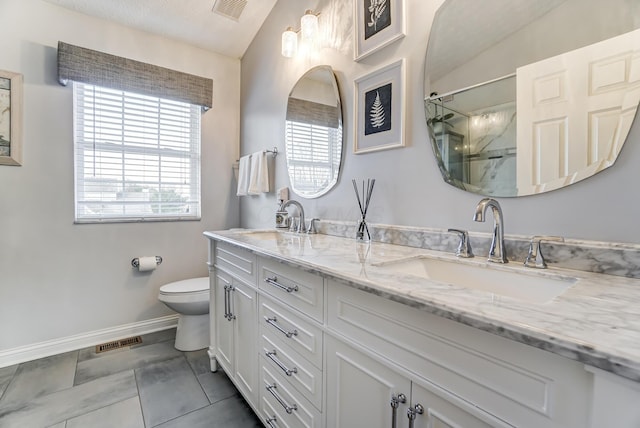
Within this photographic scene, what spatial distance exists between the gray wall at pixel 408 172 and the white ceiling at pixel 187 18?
14cm

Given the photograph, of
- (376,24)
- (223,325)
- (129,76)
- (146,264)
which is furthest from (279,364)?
(129,76)

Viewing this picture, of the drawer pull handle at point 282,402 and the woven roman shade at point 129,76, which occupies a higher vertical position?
the woven roman shade at point 129,76

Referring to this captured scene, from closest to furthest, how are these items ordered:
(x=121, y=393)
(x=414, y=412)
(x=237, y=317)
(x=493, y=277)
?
(x=414, y=412)
(x=493, y=277)
(x=237, y=317)
(x=121, y=393)

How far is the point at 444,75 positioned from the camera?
1.18 meters

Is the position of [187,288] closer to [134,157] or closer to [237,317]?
[237,317]

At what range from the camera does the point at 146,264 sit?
7.62ft

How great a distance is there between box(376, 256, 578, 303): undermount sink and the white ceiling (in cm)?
225

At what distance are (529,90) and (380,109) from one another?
0.61 m

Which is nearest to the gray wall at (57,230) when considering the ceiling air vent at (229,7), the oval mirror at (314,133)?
the ceiling air vent at (229,7)

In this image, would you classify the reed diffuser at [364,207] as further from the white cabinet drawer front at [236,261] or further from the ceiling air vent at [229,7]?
the ceiling air vent at [229,7]

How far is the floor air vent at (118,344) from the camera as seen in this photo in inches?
84.3

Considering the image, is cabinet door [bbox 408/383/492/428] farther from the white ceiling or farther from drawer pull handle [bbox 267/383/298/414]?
the white ceiling

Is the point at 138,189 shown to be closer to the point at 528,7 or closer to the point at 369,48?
the point at 369,48

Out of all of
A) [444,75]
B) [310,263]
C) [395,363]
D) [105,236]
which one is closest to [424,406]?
[395,363]
